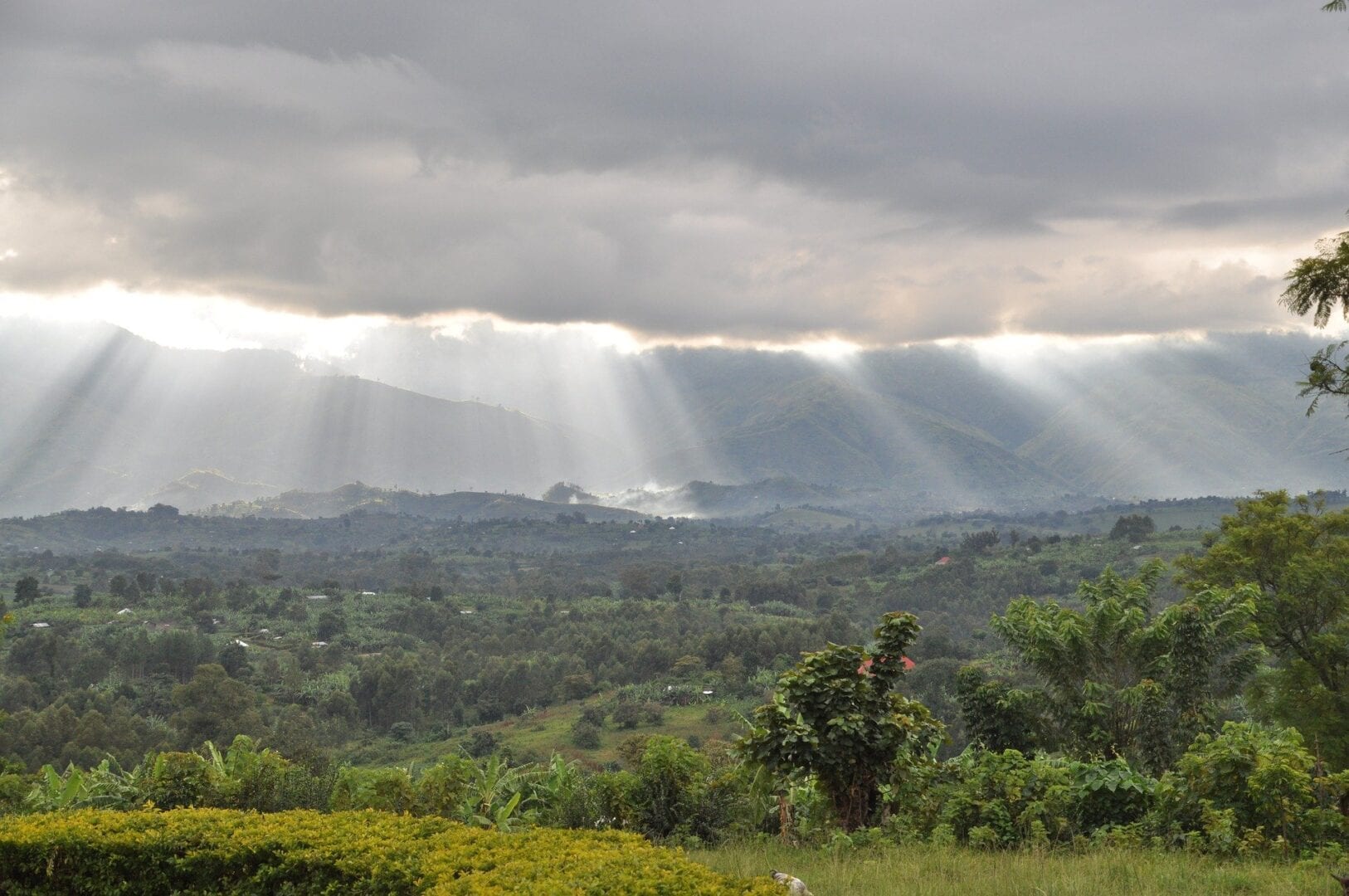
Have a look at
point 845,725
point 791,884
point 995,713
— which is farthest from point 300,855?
point 995,713

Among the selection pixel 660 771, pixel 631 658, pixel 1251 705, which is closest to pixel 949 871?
pixel 660 771

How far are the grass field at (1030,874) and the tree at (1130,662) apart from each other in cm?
617

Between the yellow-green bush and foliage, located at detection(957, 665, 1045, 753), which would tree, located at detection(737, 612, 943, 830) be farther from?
foliage, located at detection(957, 665, 1045, 753)

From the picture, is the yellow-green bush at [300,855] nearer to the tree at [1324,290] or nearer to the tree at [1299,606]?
the tree at [1324,290]

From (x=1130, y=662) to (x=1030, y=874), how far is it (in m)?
9.20

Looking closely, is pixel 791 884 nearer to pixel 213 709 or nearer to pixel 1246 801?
pixel 1246 801

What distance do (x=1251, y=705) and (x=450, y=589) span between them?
454 ft

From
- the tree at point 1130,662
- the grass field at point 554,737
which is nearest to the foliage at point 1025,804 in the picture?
the tree at point 1130,662

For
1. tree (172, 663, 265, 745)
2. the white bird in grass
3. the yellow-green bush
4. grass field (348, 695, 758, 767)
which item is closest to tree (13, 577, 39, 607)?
tree (172, 663, 265, 745)

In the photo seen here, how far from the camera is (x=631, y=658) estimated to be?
9094 cm

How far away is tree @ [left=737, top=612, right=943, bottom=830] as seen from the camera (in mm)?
11719

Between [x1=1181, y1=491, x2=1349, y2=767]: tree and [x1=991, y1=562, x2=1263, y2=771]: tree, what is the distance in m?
7.38

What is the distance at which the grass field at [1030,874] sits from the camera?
340 inches

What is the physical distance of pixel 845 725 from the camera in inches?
451
